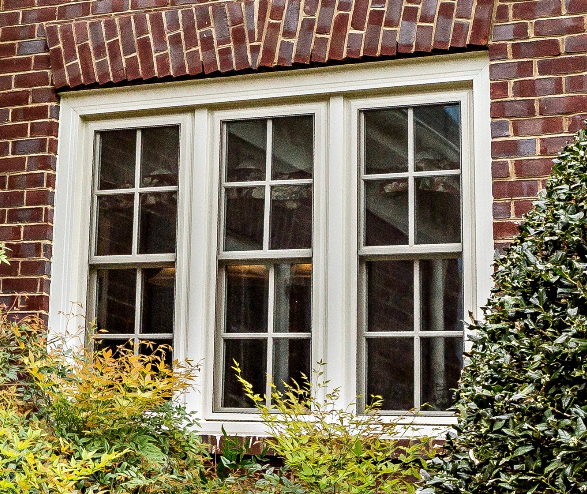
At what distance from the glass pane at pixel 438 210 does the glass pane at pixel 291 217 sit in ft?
2.09

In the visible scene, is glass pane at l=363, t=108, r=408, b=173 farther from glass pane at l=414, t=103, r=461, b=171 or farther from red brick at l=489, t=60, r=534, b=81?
red brick at l=489, t=60, r=534, b=81

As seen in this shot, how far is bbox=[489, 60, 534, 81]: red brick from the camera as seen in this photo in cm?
446

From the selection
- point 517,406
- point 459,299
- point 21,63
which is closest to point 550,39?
point 459,299

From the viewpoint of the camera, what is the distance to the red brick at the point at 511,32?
449cm

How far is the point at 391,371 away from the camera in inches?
181

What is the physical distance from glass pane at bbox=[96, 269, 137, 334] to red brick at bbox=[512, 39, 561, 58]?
2530 millimetres

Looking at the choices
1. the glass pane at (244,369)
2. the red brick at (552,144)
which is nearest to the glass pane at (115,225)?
the glass pane at (244,369)

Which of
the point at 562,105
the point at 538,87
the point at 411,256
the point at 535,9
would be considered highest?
the point at 535,9

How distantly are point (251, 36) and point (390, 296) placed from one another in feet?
5.61

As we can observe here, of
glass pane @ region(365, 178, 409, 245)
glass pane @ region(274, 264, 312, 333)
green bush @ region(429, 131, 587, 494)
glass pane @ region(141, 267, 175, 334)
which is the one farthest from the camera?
glass pane @ region(141, 267, 175, 334)

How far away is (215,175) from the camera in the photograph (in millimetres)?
5020

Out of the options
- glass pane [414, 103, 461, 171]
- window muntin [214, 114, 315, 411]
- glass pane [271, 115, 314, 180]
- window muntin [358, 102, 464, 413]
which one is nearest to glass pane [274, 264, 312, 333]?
window muntin [214, 114, 315, 411]

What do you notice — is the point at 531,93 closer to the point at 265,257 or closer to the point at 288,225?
the point at 288,225

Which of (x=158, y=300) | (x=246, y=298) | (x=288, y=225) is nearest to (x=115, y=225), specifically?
(x=158, y=300)
